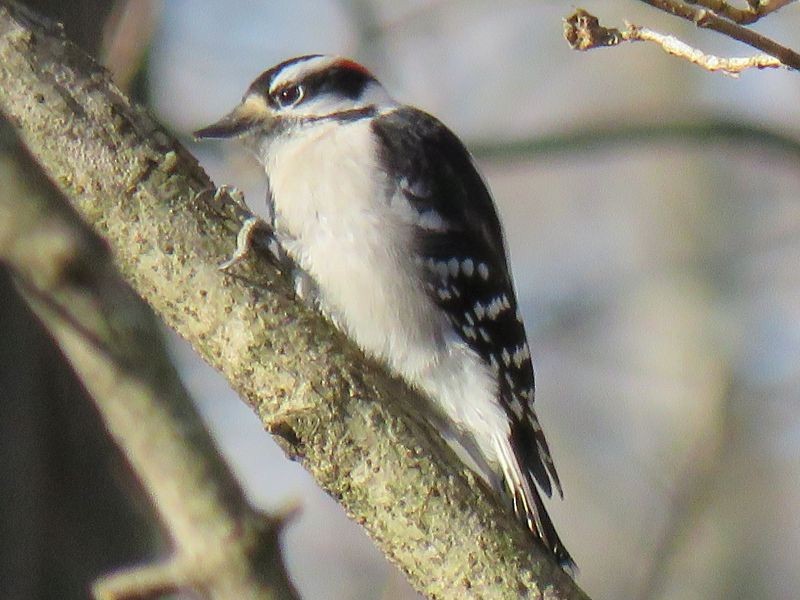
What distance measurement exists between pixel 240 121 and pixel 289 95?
19cm

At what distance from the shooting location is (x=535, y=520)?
3326mm

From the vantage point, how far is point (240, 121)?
4199 millimetres

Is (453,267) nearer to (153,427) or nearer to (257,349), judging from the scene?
(257,349)

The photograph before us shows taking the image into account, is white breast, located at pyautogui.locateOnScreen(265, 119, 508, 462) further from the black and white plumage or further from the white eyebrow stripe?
Answer: the white eyebrow stripe

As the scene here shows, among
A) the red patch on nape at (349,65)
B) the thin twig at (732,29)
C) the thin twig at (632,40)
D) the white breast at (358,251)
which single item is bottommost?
the white breast at (358,251)

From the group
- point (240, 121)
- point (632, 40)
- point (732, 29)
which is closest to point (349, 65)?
point (240, 121)

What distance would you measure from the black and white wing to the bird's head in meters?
0.26

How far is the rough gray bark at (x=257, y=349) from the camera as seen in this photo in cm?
267

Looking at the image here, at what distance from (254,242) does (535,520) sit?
110 centimetres

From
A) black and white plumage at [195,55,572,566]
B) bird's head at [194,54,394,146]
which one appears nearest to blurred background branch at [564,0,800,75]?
black and white plumage at [195,55,572,566]

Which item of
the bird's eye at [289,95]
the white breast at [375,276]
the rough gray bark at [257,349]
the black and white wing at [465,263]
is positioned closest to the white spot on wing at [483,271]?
the black and white wing at [465,263]

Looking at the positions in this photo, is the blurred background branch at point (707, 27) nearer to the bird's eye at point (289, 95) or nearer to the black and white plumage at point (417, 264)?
the black and white plumage at point (417, 264)

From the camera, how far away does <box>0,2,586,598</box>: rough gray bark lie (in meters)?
2.67

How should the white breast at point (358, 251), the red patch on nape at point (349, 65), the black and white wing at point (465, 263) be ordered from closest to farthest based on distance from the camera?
the white breast at point (358, 251) → the black and white wing at point (465, 263) → the red patch on nape at point (349, 65)
